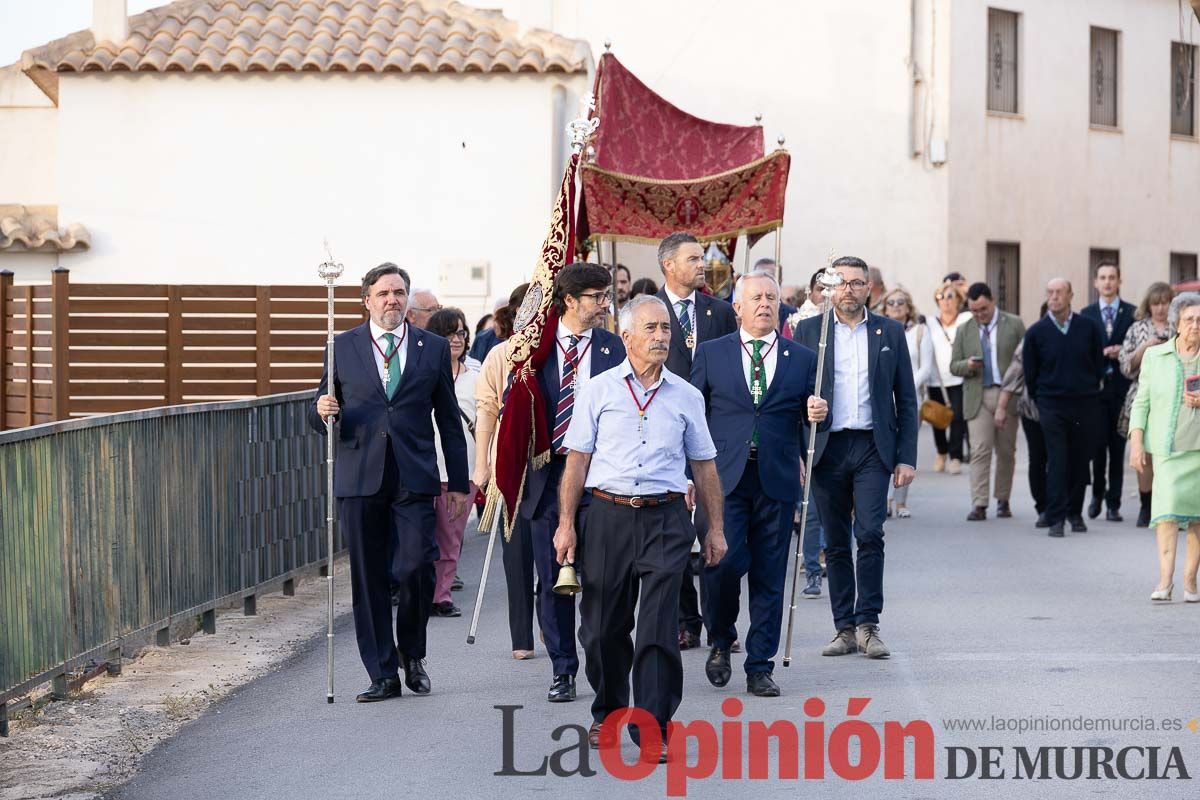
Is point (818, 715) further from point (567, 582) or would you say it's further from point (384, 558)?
point (384, 558)

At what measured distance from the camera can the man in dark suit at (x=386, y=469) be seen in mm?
9086

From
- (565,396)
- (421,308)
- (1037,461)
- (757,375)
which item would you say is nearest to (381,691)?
(565,396)

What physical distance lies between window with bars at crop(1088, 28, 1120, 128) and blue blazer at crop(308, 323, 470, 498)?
27159 millimetres

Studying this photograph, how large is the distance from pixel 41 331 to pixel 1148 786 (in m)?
12.0

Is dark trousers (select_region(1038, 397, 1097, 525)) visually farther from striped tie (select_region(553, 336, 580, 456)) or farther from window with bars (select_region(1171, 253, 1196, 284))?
window with bars (select_region(1171, 253, 1196, 284))

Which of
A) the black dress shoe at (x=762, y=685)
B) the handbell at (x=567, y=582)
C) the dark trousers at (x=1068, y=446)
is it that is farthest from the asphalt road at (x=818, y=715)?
the dark trousers at (x=1068, y=446)

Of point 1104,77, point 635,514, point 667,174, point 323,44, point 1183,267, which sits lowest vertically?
point 635,514

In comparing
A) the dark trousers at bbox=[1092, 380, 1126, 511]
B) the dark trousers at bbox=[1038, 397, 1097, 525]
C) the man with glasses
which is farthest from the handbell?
the dark trousers at bbox=[1092, 380, 1126, 511]

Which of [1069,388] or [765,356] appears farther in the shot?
[1069,388]

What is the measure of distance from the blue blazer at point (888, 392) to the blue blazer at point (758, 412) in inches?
31.5

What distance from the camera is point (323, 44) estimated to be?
22.7 metres

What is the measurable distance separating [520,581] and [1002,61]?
24583 millimetres

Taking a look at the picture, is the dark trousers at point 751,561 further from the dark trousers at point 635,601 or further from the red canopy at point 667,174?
the red canopy at point 667,174

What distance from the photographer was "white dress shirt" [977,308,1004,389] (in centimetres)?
1786
